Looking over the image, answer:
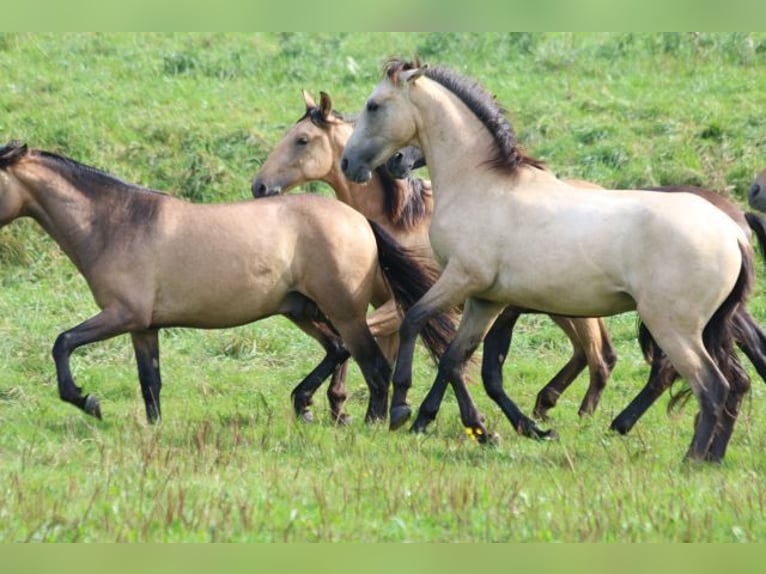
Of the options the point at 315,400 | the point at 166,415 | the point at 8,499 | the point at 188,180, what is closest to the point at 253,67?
the point at 188,180

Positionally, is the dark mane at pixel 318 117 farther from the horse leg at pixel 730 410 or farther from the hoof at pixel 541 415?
the horse leg at pixel 730 410

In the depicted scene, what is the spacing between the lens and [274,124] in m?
16.5

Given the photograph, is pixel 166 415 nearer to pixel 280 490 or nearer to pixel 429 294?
pixel 429 294

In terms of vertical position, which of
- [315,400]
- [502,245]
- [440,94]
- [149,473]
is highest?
[440,94]

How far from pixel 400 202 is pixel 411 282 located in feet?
3.28

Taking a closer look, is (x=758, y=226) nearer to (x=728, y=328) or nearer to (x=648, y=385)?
(x=648, y=385)

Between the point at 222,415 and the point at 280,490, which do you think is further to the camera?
the point at 222,415

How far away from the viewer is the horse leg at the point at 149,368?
1026 centimetres

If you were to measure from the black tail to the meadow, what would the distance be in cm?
49

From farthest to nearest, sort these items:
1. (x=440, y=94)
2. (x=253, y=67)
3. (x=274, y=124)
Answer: (x=253, y=67) < (x=274, y=124) < (x=440, y=94)

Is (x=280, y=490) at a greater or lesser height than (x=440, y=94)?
lesser

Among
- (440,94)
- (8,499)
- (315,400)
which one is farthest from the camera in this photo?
(315,400)

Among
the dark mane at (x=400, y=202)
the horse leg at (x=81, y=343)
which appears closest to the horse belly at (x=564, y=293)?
the dark mane at (x=400, y=202)

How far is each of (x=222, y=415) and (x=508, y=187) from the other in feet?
7.91
